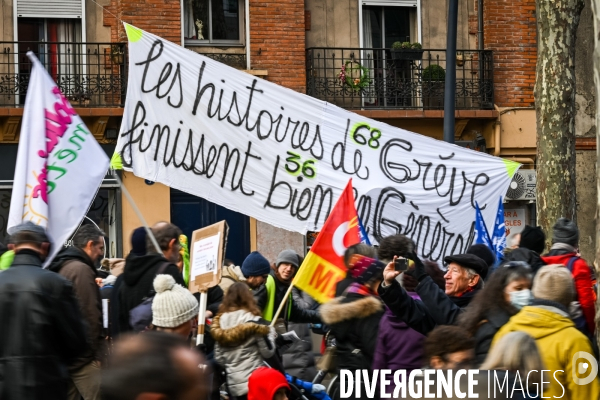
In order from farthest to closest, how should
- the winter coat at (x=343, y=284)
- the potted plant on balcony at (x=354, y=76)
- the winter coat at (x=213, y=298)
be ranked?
the potted plant on balcony at (x=354, y=76) < the winter coat at (x=213, y=298) < the winter coat at (x=343, y=284)

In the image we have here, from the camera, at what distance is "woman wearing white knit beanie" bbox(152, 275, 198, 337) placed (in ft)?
19.0

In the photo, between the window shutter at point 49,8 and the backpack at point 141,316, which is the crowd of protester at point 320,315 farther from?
the window shutter at point 49,8

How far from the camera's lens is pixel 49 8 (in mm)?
18609

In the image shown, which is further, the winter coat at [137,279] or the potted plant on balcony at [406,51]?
the potted plant on balcony at [406,51]

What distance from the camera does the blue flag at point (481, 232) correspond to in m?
10.3

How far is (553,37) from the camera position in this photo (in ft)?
48.1

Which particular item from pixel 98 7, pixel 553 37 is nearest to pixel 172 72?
pixel 553 37

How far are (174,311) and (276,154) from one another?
406 centimetres

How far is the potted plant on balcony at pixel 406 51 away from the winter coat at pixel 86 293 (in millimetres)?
13098

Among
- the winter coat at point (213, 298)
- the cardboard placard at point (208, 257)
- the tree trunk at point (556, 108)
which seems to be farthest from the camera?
the tree trunk at point (556, 108)

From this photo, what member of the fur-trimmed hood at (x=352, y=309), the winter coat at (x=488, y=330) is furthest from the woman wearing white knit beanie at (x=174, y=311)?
the winter coat at (x=488, y=330)

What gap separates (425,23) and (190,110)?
1157 centimetres

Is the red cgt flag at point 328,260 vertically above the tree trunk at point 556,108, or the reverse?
the tree trunk at point 556,108

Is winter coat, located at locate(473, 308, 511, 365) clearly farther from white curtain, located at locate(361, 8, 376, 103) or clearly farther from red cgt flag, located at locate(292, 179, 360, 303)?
white curtain, located at locate(361, 8, 376, 103)
